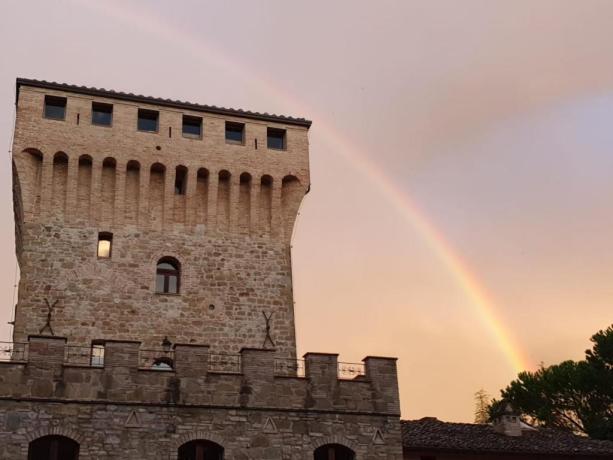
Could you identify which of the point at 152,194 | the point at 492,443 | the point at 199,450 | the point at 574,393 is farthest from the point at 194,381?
the point at 574,393

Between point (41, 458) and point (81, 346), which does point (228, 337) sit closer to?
point (81, 346)

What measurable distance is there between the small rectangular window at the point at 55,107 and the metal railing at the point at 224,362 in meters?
10.4

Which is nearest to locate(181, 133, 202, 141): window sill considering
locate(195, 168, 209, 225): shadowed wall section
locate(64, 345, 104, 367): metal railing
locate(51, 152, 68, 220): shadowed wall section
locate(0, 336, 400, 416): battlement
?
locate(195, 168, 209, 225): shadowed wall section

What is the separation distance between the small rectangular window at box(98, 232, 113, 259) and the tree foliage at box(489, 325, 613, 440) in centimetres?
2583

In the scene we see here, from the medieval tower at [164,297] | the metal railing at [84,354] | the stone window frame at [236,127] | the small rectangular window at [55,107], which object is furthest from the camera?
the stone window frame at [236,127]

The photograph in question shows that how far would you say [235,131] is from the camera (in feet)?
104

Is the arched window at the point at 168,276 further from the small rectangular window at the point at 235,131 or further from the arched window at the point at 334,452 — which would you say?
the arched window at the point at 334,452

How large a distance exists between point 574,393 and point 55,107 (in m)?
34.8

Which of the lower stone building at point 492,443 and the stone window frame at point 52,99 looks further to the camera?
the stone window frame at point 52,99

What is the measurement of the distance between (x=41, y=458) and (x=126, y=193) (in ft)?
36.5

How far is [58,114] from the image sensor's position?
29391 mm

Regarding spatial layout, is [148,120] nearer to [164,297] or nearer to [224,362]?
[164,297]

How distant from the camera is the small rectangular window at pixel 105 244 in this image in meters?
28.2

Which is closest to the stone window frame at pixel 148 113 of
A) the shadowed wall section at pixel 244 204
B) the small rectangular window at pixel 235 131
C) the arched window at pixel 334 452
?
the small rectangular window at pixel 235 131
